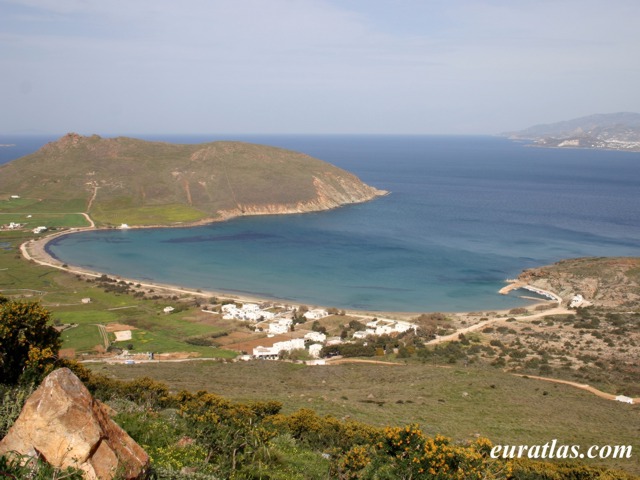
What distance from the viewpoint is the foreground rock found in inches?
244

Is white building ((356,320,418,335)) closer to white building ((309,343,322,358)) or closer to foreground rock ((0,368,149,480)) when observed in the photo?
white building ((309,343,322,358))

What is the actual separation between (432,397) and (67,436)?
67.5 ft

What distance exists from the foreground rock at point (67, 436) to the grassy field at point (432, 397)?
1366 centimetres

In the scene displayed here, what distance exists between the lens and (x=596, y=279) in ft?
191

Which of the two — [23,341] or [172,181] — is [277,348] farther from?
[172,181]

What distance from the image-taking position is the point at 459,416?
837 inches

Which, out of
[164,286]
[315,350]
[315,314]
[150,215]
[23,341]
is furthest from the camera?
[150,215]

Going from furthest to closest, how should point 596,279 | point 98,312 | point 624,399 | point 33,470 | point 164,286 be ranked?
1. point 596,279
2. point 164,286
3. point 98,312
4. point 624,399
5. point 33,470

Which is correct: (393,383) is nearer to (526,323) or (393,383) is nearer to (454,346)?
(454,346)

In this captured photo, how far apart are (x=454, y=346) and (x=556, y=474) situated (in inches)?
992

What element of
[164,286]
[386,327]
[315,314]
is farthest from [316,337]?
[164,286]

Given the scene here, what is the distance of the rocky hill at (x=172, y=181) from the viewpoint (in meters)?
102

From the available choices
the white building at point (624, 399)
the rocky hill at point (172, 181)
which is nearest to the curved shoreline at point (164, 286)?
the rocky hill at point (172, 181)

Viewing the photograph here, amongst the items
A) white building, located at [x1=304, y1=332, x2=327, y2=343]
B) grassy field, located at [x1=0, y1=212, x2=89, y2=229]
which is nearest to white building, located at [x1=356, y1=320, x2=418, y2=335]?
white building, located at [x1=304, y1=332, x2=327, y2=343]
